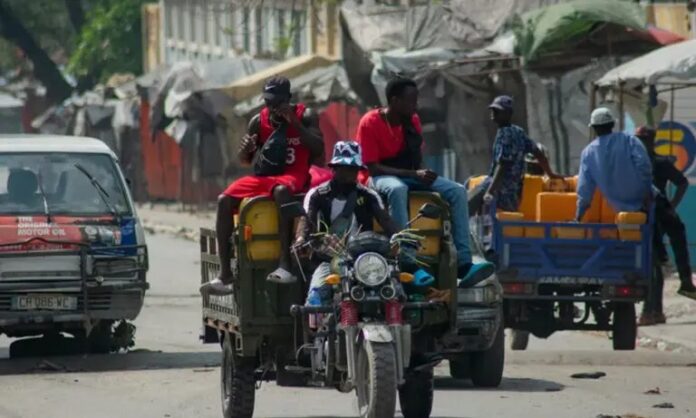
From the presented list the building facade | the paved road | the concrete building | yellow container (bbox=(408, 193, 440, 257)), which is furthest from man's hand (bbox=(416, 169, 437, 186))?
the building facade

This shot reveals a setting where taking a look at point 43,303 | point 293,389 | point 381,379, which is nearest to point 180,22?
point 43,303

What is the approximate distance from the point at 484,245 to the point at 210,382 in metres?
3.28

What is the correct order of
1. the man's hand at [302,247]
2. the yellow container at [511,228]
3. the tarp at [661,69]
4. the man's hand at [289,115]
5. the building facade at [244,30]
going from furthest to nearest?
the building facade at [244,30], the tarp at [661,69], the yellow container at [511,228], the man's hand at [289,115], the man's hand at [302,247]

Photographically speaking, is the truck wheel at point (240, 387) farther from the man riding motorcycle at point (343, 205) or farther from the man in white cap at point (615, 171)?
the man in white cap at point (615, 171)

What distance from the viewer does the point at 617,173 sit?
1502cm

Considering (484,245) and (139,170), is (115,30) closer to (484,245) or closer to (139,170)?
(139,170)

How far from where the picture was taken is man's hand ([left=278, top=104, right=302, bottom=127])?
10.8 m

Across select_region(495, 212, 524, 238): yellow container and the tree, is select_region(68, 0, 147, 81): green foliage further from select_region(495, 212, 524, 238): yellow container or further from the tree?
select_region(495, 212, 524, 238): yellow container

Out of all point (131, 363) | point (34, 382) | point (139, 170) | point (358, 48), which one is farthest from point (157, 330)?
point (139, 170)

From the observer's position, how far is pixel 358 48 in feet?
90.8

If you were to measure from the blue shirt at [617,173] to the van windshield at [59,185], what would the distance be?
12.4 ft

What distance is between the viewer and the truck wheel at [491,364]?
39.9ft

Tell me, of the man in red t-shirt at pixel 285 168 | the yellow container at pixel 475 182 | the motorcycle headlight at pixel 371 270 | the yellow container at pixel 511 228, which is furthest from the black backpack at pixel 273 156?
the yellow container at pixel 475 182

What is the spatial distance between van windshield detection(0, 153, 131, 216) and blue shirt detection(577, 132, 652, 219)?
12.4ft
